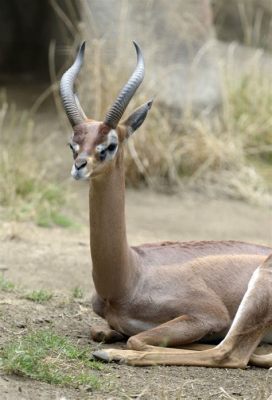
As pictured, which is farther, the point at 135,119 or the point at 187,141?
the point at 187,141

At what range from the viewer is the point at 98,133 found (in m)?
6.09

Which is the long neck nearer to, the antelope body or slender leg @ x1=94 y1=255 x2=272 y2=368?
the antelope body

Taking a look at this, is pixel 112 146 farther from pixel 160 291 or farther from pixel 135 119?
pixel 160 291

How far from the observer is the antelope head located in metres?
5.95

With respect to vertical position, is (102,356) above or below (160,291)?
below

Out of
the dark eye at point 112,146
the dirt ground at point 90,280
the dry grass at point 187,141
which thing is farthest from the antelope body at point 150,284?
the dry grass at point 187,141

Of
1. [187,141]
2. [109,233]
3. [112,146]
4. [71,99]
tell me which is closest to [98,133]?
[112,146]

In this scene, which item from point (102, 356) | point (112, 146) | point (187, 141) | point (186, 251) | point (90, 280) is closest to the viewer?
point (102, 356)

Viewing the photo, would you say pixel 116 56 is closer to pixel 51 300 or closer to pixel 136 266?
pixel 51 300

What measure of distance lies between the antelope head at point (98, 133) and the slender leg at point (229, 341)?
1.00 m

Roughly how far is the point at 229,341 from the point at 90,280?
255 centimetres

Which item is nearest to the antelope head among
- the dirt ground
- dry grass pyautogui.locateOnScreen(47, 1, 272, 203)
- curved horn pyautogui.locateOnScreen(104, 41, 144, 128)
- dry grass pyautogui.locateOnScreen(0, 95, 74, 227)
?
curved horn pyautogui.locateOnScreen(104, 41, 144, 128)

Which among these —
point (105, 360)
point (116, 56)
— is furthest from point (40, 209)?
point (105, 360)

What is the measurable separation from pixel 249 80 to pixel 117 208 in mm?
7315
